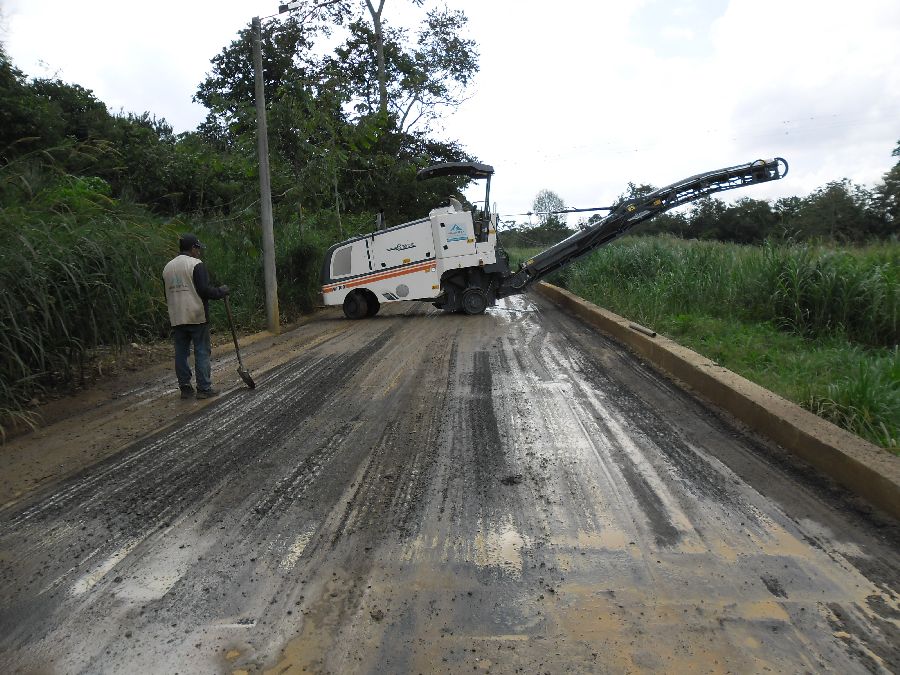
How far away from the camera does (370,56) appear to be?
2645 centimetres

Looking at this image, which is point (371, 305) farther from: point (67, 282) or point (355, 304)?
point (67, 282)

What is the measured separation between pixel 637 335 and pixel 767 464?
513 centimetres

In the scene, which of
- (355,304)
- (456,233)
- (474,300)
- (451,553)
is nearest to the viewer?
(451,553)

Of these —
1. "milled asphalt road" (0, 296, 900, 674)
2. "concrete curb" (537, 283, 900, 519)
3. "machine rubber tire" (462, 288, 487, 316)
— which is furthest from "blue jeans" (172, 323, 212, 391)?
"machine rubber tire" (462, 288, 487, 316)

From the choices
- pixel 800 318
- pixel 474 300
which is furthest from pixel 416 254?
pixel 800 318

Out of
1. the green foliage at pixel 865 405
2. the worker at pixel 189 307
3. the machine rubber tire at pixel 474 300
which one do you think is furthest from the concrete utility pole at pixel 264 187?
the green foliage at pixel 865 405

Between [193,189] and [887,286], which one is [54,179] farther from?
[193,189]

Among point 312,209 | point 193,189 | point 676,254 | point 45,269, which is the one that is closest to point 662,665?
point 45,269

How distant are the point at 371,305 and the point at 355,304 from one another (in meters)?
0.46

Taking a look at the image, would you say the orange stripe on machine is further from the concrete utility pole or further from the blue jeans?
the blue jeans

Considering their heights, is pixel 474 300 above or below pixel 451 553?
above

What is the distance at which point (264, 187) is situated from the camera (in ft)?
41.8

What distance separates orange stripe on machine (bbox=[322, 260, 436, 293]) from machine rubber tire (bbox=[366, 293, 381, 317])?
0.47 metres

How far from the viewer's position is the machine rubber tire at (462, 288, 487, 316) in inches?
583
